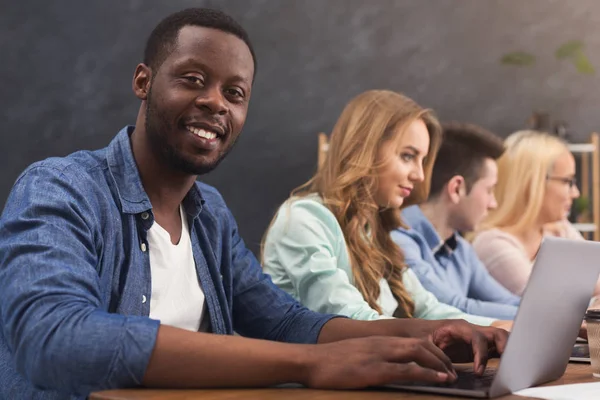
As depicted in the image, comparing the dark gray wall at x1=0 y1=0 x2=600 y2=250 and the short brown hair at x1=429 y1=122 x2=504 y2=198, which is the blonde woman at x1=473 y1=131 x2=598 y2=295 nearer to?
the short brown hair at x1=429 y1=122 x2=504 y2=198

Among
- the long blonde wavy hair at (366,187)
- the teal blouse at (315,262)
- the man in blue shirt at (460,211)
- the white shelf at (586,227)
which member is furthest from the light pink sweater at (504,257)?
the white shelf at (586,227)

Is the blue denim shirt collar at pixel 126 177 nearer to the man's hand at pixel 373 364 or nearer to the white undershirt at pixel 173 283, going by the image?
the white undershirt at pixel 173 283

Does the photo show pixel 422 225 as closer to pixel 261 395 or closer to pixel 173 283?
pixel 173 283

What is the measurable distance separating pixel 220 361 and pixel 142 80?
74cm

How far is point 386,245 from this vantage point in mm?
2455

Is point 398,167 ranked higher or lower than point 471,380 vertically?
higher

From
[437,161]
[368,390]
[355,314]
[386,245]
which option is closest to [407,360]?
[368,390]

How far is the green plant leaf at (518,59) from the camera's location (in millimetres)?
5656

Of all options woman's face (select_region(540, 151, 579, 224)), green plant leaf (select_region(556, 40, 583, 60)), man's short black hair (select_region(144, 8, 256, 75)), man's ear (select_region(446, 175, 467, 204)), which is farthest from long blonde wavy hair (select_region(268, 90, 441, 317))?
green plant leaf (select_region(556, 40, 583, 60))

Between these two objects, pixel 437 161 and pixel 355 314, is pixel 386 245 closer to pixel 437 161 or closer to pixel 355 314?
pixel 355 314

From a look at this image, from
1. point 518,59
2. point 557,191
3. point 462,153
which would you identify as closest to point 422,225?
point 462,153

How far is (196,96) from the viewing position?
4.97 feet

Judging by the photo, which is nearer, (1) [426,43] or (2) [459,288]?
(2) [459,288]

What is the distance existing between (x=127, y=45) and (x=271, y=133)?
1.16m
